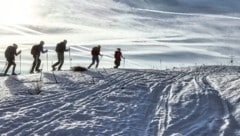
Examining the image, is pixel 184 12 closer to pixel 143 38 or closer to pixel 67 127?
pixel 143 38

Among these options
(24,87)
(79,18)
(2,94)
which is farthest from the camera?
(79,18)

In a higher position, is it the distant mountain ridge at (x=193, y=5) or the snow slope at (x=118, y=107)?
the distant mountain ridge at (x=193, y=5)

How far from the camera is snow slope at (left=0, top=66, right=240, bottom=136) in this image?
58.3 feet

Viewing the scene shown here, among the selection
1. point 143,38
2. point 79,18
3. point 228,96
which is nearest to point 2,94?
point 228,96

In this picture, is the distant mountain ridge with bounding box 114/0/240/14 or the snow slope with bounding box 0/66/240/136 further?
the distant mountain ridge with bounding box 114/0/240/14

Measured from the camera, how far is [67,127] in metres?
17.7

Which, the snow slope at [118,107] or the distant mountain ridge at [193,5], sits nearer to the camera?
the snow slope at [118,107]

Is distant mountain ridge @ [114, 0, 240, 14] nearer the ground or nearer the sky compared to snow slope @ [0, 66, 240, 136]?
nearer the sky

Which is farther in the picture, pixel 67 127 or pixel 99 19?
pixel 99 19

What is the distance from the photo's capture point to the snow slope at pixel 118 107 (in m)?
17.8

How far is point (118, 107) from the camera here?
845 inches

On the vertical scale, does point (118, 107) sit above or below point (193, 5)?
below

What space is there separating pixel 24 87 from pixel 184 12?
132 meters

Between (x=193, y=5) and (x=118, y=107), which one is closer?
(x=118, y=107)
